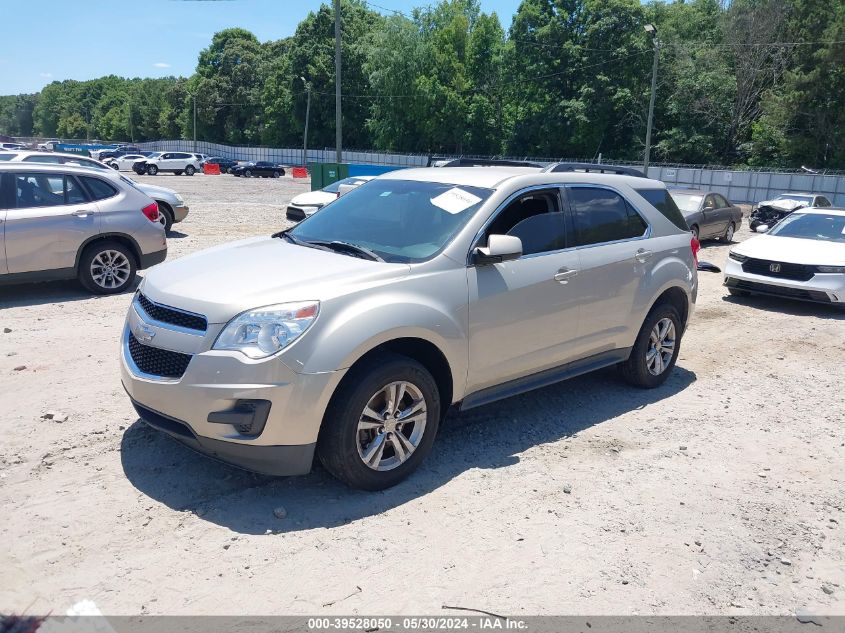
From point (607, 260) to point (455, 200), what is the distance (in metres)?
1.42

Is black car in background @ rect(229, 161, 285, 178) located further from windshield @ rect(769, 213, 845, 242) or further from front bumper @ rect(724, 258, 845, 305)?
front bumper @ rect(724, 258, 845, 305)

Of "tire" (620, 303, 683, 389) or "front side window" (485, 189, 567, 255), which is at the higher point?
"front side window" (485, 189, 567, 255)

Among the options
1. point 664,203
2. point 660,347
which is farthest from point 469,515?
point 664,203

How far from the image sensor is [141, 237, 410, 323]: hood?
378 cm

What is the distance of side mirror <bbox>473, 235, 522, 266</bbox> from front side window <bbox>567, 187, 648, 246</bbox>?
0.98 m

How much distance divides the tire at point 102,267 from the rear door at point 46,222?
0.18 meters

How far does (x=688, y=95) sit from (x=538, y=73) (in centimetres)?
1230

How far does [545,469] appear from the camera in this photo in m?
4.55

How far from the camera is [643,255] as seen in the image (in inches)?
227

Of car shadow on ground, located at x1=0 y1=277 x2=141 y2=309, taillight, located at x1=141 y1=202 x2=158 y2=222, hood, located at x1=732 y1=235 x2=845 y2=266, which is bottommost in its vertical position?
car shadow on ground, located at x1=0 y1=277 x2=141 y2=309

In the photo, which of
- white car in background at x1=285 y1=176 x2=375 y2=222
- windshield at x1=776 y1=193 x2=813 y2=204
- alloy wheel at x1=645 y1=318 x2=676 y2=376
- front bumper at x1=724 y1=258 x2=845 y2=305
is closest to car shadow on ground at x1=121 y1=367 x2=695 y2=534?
alloy wheel at x1=645 y1=318 x2=676 y2=376

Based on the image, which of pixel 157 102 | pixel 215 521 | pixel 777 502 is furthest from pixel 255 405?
pixel 157 102

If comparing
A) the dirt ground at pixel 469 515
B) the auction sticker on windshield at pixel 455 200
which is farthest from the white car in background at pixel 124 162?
the auction sticker on windshield at pixel 455 200

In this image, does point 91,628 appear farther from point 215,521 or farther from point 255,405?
point 255,405
